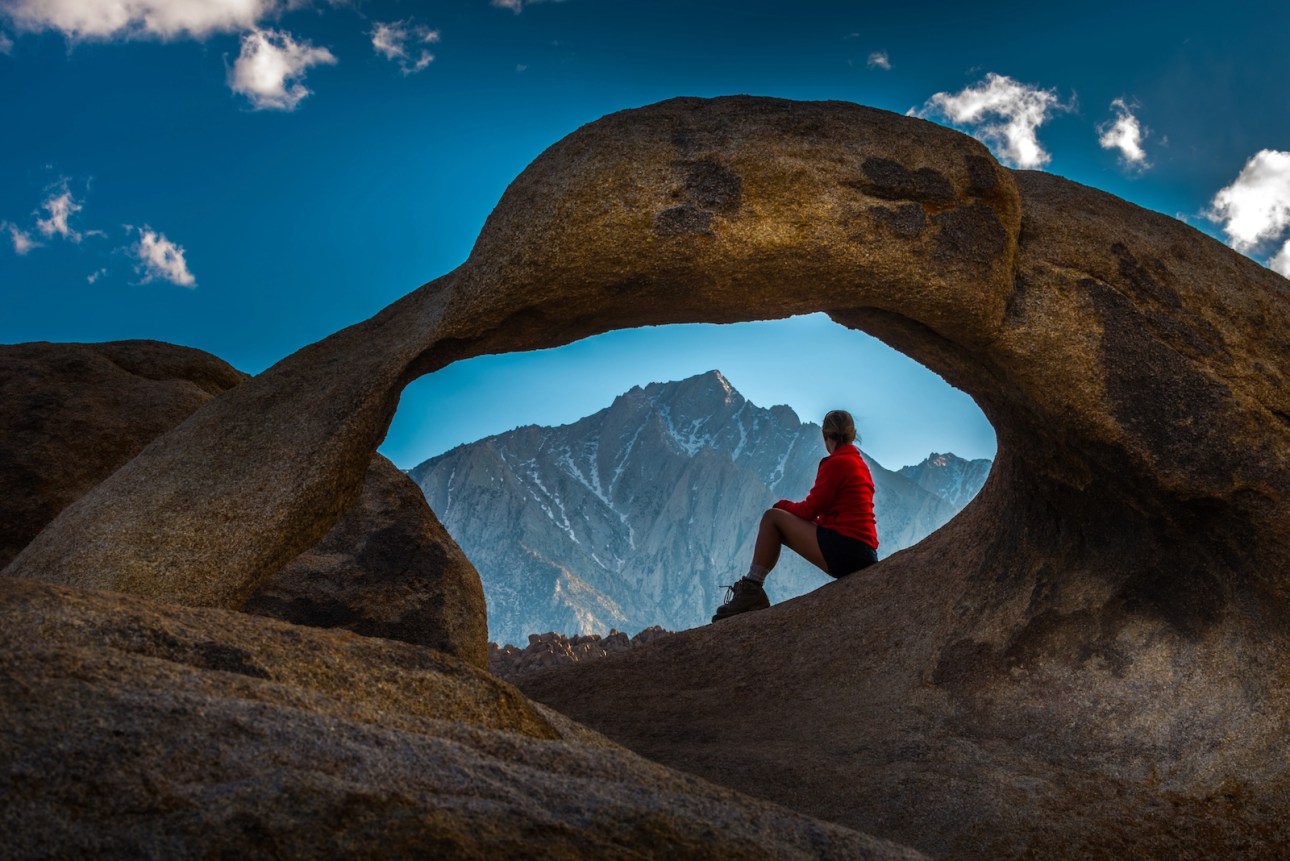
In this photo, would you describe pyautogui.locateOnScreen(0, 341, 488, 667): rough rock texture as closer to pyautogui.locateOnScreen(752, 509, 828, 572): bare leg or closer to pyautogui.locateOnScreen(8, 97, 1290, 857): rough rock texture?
pyautogui.locateOnScreen(8, 97, 1290, 857): rough rock texture

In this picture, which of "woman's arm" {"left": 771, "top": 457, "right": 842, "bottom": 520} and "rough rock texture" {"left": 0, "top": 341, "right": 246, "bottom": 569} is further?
"woman's arm" {"left": 771, "top": 457, "right": 842, "bottom": 520}

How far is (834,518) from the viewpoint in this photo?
1080 centimetres

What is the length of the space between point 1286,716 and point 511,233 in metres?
5.71

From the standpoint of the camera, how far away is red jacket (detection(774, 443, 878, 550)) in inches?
410

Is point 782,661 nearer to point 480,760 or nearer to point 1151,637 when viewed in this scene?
point 1151,637

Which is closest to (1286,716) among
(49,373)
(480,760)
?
(480,760)

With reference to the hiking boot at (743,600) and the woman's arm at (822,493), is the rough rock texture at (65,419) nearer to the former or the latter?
the hiking boot at (743,600)

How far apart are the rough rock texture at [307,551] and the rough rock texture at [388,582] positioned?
0.01 m

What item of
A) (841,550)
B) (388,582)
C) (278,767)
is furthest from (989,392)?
(278,767)

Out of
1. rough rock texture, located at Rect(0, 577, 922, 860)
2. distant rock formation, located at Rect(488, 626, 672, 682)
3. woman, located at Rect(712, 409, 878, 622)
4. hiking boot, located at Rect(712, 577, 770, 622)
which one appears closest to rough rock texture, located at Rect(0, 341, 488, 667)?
distant rock formation, located at Rect(488, 626, 672, 682)

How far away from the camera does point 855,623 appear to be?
31.2 feet

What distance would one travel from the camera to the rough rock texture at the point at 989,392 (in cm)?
611

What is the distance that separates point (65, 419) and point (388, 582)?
10.9 feet

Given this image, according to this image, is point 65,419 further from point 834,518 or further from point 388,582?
point 834,518
